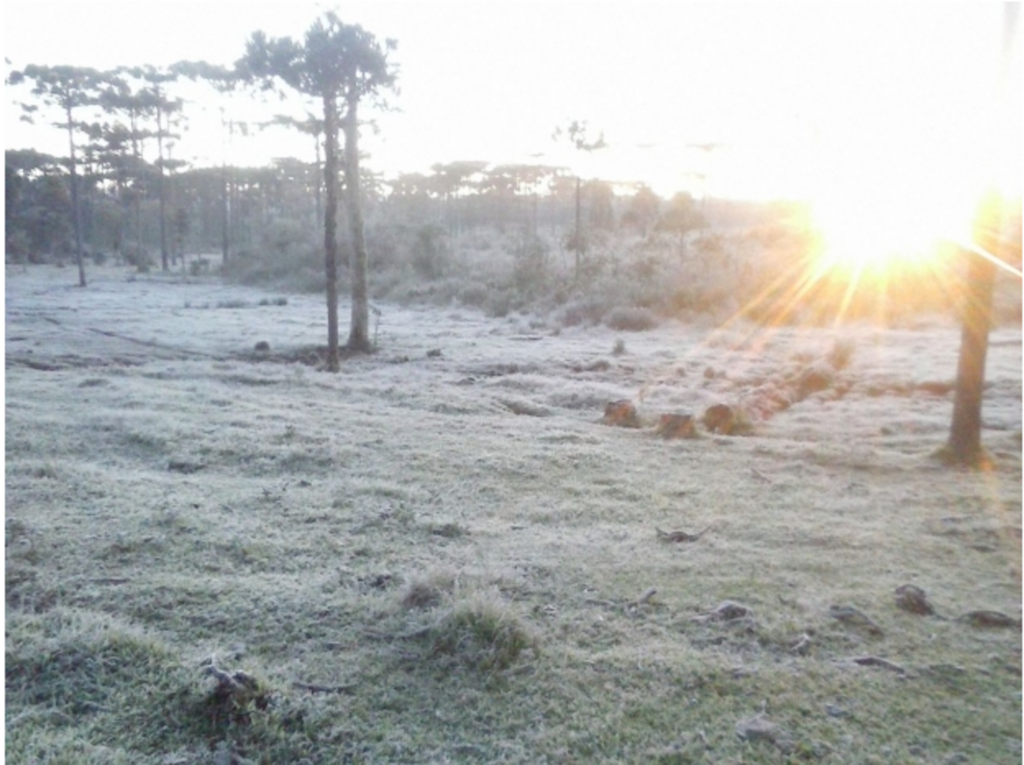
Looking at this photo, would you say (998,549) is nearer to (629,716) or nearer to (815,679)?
(815,679)

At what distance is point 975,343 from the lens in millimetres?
5574

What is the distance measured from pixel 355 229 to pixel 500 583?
34.4 ft

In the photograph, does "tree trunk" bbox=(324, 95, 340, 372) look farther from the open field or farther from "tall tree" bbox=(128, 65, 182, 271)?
"tall tree" bbox=(128, 65, 182, 271)

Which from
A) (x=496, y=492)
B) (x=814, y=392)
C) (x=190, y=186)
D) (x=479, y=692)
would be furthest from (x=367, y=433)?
(x=190, y=186)

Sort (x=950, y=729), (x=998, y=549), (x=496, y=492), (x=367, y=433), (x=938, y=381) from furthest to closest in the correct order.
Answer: (x=938, y=381)
(x=367, y=433)
(x=496, y=492)
(x=998, y=549)
(x=950, y=729)

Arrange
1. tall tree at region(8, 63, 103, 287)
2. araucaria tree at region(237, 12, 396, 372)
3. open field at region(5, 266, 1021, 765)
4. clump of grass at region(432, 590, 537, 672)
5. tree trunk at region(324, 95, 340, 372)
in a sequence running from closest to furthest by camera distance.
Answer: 1. open field at region(5, 266, 1021, 765)
2. clump of grass at region(432, 590, 537, 672)
3. tree trunk at region(324, 95, 340, 372)
4. araucaria tree at region(237, 12, 396, 372)
5. tall tree at region(8, 63, 103, 287)

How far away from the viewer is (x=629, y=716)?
268 centimetres

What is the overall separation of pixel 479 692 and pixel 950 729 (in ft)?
5.08

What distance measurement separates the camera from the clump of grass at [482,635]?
2.98 m

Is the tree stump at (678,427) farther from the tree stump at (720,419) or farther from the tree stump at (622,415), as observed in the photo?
the tree stump at (622,415)

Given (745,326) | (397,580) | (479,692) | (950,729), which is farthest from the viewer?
(745,326)

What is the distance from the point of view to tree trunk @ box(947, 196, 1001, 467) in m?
5.22

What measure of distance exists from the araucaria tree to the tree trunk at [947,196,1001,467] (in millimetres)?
8400

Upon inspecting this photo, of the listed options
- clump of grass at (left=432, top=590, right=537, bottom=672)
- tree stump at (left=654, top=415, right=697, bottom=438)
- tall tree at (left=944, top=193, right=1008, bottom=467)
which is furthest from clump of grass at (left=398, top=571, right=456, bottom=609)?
tall tree at (left=944, top=193, right=1008, bottom=467)
